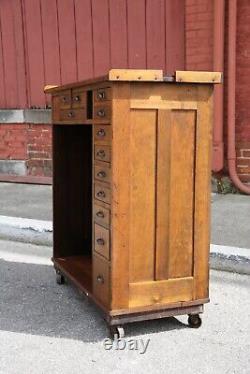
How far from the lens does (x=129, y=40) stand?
6469mm

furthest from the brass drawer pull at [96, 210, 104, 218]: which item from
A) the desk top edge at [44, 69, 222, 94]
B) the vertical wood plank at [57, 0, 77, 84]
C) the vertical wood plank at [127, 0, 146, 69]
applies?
the vertical wood plank at [57, 0, 77, 84]

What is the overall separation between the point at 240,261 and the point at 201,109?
152 cm

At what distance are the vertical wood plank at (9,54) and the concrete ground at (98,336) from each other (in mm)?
4188

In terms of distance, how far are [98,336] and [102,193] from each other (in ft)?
2.63

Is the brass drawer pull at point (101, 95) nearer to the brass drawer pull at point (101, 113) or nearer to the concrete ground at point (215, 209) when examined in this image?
the brass drawer pull at point (101, 113)

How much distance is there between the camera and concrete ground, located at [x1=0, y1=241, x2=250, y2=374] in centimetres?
260

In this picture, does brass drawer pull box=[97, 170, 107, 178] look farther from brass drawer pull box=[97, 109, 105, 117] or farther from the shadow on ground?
the shadow on ground

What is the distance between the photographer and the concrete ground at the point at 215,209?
4.45 meters

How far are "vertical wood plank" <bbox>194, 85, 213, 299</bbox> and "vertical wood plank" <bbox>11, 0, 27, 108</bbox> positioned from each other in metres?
4.86

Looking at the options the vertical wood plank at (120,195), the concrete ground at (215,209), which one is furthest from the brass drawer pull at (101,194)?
the concrete ground at (215,209)

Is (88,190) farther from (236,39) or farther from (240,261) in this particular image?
(236,39)

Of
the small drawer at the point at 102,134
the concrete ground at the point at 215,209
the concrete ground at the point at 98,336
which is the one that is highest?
the small drawer at the point at 102,134

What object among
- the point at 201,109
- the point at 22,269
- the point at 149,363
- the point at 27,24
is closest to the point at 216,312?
the point at 149,363

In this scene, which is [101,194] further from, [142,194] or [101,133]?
[101,133]
